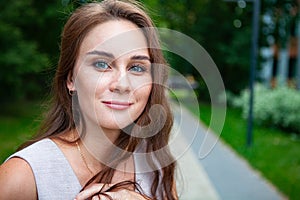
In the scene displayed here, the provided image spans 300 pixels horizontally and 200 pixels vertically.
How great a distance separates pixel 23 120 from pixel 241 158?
8.43 meters

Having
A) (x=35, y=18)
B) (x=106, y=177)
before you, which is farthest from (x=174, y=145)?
(x=35, y=18)

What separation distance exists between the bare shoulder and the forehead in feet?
1.13

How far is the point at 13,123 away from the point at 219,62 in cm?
1549

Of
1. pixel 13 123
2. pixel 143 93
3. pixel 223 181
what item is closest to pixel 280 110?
pixel 223 181

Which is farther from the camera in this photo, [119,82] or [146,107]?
[146,107]

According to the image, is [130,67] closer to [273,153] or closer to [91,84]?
[91,84]

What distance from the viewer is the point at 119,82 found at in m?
1.23

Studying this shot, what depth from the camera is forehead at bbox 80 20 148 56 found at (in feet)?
4.14

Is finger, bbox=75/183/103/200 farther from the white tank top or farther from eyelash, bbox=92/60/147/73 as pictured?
eyelash, bbox=92/60/147/73

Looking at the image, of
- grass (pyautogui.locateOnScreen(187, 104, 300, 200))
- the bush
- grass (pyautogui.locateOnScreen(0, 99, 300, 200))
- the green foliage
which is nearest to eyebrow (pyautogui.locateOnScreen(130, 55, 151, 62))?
grass (pyautogui.locateOnScreen(0, 99, 300, 200))

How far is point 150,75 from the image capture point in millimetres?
1374

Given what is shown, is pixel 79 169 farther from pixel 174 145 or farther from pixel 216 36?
pixel 216 36

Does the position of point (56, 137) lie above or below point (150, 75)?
below

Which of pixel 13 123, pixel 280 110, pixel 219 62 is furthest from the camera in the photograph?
pixel 219 62
